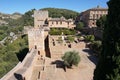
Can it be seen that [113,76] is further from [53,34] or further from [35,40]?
[53,34]

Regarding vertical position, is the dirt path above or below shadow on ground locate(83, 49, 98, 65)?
below

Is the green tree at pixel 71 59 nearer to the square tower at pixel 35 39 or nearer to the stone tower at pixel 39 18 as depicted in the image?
the square tower at pixel 35 39

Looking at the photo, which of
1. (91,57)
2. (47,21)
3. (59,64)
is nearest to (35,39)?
(59,64)

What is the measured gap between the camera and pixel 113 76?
20.5 feet

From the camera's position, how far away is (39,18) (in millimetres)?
42719

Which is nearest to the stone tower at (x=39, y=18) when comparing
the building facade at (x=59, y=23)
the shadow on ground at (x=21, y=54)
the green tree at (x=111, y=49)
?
the building facade at (x=59, y=23)

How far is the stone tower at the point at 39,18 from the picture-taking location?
41.7 metres

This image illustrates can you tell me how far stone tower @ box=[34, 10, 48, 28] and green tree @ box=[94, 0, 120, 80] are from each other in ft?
115

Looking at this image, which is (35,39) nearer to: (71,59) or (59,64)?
(59,64)

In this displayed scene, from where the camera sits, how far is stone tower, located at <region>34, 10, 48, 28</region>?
137ft

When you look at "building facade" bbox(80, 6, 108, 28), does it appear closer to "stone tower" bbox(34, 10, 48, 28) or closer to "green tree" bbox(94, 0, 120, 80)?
"stone tower" bbox(34, 10, 48, 28)

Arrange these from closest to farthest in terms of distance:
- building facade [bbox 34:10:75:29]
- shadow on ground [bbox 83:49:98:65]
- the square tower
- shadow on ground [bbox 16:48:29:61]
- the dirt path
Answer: the dirt path → shadow on ground [bbox 83:49:98:65] → the square tower → shadow on ground [bbox 16:48:29:61] → building facade [bbox 34:10:75:29]

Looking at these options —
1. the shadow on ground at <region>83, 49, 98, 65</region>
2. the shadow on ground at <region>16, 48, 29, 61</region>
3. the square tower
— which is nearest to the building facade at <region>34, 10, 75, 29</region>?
the shadow on ground at <region>16, 48, 29, 61</region>

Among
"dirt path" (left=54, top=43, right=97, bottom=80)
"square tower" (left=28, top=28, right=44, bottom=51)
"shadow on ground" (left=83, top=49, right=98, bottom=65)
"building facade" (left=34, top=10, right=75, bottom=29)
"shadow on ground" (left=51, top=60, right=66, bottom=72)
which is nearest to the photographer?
"dirt path" (left=54, top=43, right=97, bottom=80)
